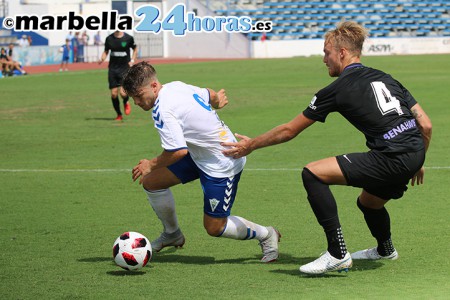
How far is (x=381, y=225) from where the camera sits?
7.36 meters

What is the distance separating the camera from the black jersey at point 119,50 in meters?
20.3

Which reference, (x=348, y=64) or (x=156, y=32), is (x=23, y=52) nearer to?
(x=156, y=32)

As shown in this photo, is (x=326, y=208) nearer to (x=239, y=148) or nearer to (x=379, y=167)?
(x=379, y=167)

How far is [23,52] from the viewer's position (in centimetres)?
5081

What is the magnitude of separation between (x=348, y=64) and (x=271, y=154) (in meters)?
8.04

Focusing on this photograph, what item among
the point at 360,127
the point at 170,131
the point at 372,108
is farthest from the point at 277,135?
the point at 170,131

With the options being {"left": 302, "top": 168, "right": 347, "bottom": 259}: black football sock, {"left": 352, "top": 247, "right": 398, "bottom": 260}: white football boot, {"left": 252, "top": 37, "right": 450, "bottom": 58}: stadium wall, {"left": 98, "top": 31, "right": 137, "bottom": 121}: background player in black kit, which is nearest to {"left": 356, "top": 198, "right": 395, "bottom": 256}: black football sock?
{"left": 352, "top": 247, "right": 398, "bottom": 260}: white football boot

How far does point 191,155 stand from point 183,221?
84.1 inches

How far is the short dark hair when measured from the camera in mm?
7102

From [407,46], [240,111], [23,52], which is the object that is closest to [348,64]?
[240,111]

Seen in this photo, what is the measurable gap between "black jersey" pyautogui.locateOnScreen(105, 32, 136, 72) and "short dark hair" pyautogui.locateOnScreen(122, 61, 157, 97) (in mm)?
13314

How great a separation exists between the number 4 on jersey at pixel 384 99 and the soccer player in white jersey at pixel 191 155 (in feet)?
4.63

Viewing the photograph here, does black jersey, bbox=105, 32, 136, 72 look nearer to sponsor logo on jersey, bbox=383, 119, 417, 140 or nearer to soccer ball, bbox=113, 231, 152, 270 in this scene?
soccer ball, bbox=113, 231, 152, 270

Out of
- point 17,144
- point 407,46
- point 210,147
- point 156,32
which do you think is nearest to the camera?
point 210,147
